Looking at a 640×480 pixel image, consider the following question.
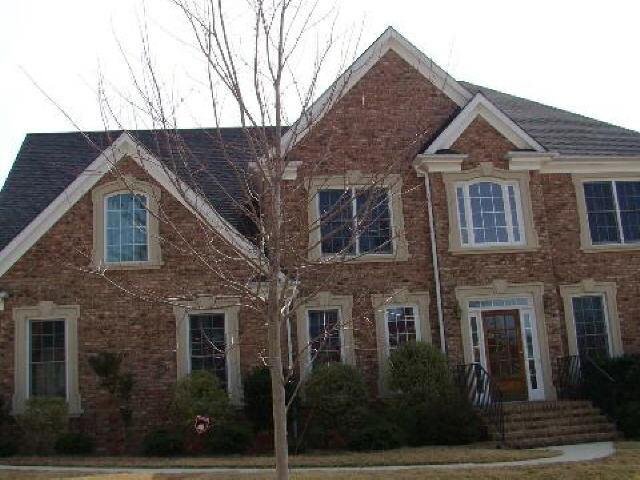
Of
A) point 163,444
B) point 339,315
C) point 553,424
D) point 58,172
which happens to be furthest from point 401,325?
point 58,172

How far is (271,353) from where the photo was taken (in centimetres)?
818

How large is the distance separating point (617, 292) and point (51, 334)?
13926 millimetres

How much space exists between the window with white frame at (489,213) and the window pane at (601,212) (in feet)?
7.09

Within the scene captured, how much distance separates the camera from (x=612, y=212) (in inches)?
781

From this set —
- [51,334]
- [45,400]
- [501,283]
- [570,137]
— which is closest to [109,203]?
[51,334]

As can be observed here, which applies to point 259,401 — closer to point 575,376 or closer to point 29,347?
point 29,347

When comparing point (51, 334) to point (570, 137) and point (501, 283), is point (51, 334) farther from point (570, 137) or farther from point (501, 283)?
point (570, 137)

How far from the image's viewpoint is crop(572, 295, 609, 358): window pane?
62.9ft

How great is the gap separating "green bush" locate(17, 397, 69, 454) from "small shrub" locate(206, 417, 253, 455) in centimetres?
336

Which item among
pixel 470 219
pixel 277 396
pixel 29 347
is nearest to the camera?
pixel 277 396

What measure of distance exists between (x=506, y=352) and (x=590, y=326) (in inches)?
98.1

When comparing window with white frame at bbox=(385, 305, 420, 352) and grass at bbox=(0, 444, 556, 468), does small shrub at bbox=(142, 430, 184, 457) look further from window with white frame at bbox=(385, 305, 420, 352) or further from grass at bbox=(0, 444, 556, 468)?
window with white frame at bbox=(385, 305, 420, 352)

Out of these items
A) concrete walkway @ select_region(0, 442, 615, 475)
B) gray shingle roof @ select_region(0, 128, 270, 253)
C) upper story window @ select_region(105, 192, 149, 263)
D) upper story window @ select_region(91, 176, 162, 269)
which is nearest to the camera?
concrete walkway @ select_region(0, 442, 615, 475)

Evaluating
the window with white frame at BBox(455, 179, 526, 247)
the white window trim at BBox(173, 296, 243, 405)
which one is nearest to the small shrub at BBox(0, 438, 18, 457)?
the white window trim at BBox(173, 296, 243, 405)
